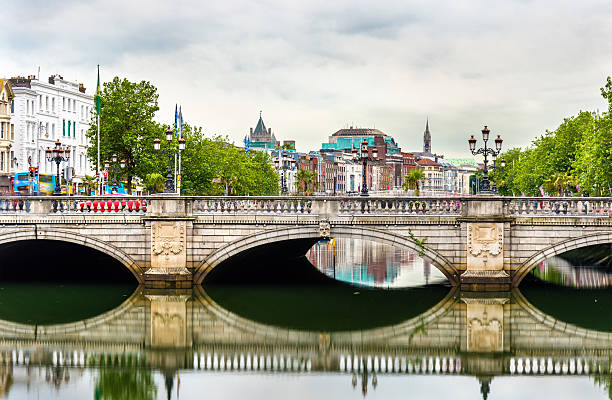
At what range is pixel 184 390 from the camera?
77.3ft

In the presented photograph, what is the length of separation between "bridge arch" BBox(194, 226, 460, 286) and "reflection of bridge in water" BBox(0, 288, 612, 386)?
213 cm

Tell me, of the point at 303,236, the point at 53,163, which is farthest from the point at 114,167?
the point at 53,163

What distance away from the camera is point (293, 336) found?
30844 millimetres

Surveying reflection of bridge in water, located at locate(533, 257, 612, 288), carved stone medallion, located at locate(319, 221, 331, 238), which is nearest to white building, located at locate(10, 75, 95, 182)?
reflection of bridge in water, located at locate(533, 257, 612, 288)

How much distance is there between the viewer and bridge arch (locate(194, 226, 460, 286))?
37.0 metres

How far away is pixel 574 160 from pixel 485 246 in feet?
106

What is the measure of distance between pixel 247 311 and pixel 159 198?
19.4 feet

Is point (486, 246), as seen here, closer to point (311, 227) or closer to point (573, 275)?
point (311, 227)

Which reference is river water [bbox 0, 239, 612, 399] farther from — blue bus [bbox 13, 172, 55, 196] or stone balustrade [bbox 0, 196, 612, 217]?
blue bus [bbox 13, 172, 55, 196]

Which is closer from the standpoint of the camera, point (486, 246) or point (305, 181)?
point (486, 246)

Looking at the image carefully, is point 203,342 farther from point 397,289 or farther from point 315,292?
point 397,289

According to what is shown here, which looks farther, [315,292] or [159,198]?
[315,292]

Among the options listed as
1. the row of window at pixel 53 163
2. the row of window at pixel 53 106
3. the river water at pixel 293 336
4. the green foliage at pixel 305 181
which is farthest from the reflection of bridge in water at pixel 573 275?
the green foliage at pixel 305 181

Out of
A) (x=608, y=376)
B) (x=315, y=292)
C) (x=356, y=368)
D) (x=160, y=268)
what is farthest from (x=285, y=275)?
(x=608, y=376)
